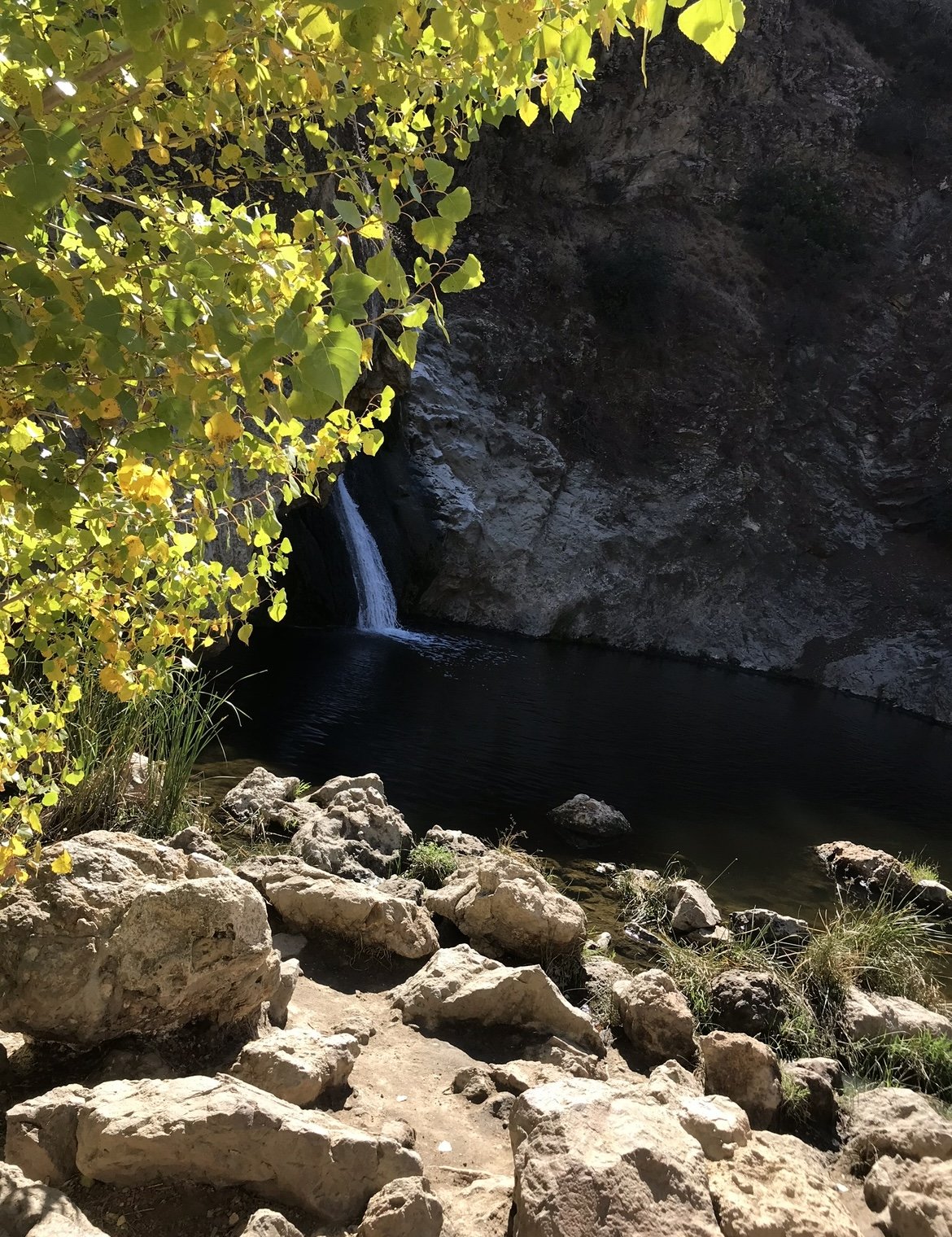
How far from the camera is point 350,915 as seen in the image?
509cm

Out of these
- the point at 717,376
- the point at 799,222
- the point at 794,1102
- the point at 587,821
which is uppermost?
the point at 799,222

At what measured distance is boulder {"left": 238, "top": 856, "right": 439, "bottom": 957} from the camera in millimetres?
5094

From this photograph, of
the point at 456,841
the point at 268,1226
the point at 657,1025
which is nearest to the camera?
the point at 268,1226

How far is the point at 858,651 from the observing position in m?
25.9

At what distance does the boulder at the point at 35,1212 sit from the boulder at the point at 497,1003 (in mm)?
2501

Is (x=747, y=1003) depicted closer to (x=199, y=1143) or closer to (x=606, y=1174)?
(x=606, y=1174)

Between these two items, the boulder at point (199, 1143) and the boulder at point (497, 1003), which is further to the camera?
the boulder at point (497, 1003)

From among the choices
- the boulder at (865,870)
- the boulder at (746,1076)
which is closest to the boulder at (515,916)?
the boulder at (746,1076)

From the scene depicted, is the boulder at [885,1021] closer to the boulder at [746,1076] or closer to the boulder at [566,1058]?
the boulder at [746,1076]

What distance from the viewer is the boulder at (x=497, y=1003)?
443 centimetres

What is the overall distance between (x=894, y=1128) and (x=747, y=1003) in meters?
1.46

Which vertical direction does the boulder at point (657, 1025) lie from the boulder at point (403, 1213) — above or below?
below

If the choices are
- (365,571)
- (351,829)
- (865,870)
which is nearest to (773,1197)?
(351,829)

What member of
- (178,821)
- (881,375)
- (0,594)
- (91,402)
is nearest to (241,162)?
(91,402)
